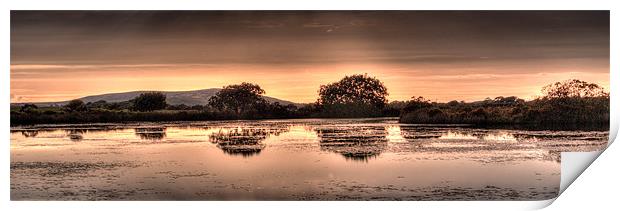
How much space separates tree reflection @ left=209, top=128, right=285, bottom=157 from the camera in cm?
950

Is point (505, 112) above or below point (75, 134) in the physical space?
above

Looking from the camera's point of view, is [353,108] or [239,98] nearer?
[239,98]

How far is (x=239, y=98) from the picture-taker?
372 inches

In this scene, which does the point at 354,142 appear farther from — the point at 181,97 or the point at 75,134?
the point at 75,134

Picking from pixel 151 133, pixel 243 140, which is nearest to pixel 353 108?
pixel 243 140

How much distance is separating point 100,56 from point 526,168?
290 cm

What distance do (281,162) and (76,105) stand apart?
1405 mm

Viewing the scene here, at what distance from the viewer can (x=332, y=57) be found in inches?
369

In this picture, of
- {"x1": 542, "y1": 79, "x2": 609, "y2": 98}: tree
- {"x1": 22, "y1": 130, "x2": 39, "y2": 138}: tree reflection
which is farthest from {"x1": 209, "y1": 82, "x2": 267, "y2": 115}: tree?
{"x1": 542, "y1": 79, "x2": 609, "y2": 98}: tree

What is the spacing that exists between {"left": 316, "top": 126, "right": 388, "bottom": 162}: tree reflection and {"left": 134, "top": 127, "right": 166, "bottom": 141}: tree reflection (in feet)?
3.41

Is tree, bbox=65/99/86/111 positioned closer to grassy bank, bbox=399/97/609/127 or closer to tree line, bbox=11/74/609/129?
tree line, bbox=11/74/609/129

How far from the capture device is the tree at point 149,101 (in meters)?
9.47

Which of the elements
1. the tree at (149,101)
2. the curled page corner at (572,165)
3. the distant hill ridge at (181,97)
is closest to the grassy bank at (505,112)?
the curled page corner at (572,165)

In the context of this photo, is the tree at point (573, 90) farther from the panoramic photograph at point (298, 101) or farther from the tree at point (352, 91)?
the tree at point (352, 91)
